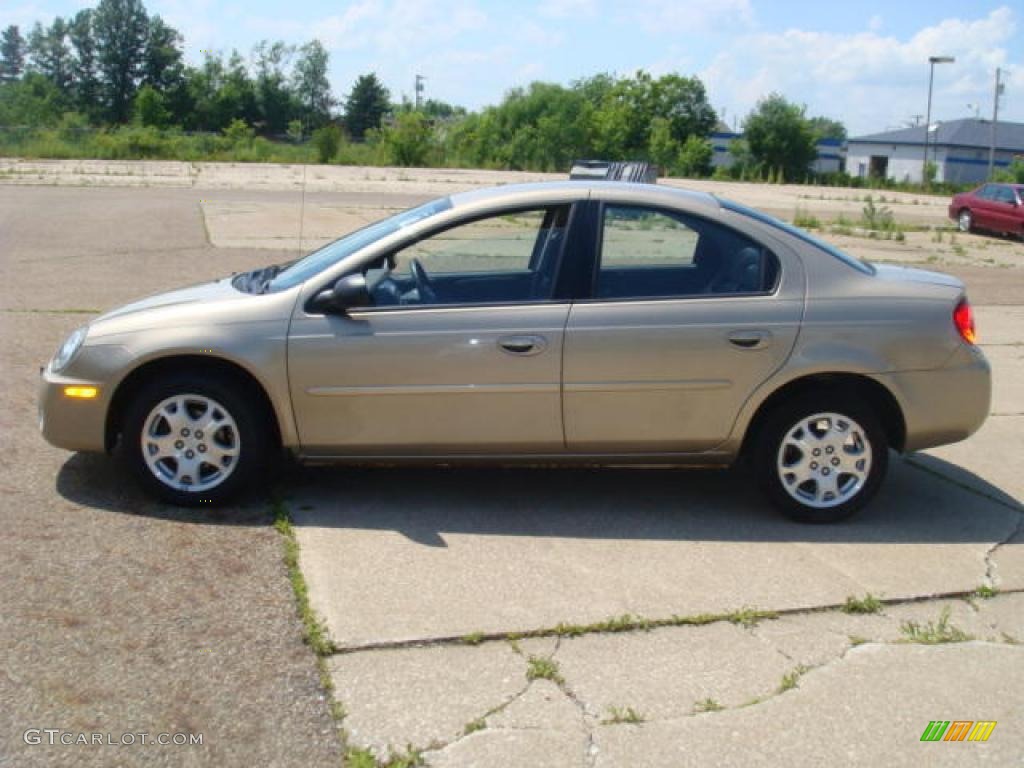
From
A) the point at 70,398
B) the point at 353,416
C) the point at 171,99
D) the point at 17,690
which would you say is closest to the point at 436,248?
the point at 353,416

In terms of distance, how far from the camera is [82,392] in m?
5.30

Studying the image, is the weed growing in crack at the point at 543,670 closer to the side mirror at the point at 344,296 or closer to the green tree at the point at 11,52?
the side mirror at the point at 344,296

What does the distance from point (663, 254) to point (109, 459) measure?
3.14 metres

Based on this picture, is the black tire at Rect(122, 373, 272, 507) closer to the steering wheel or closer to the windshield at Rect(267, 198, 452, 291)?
the windshield at Rect(267, 198, 452, 291)

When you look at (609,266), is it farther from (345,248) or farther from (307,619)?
(307,619)

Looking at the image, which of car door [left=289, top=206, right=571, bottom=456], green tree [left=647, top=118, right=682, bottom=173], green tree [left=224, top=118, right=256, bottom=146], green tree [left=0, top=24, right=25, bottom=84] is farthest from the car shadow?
green tree [left=0, top=24, right=25, bottom=84]

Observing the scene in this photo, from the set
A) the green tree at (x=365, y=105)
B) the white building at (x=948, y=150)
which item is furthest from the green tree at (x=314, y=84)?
the white building at (x=948, y=150)

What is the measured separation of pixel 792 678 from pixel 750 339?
1.88 metres

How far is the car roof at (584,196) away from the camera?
216 inches

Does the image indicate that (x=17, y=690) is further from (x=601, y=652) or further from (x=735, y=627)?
(x=735, y=627)

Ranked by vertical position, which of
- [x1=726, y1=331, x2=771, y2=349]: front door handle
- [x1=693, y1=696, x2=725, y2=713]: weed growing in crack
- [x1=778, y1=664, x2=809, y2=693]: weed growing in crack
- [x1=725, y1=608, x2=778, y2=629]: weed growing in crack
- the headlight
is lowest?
[x1=693, y1=696, x2=725, y2=713]: weed growing in crack

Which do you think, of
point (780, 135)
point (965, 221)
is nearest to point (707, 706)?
point (965, 221)

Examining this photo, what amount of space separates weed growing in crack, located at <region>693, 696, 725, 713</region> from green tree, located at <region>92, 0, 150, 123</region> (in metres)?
126

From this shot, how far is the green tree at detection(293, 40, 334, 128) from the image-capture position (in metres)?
120
